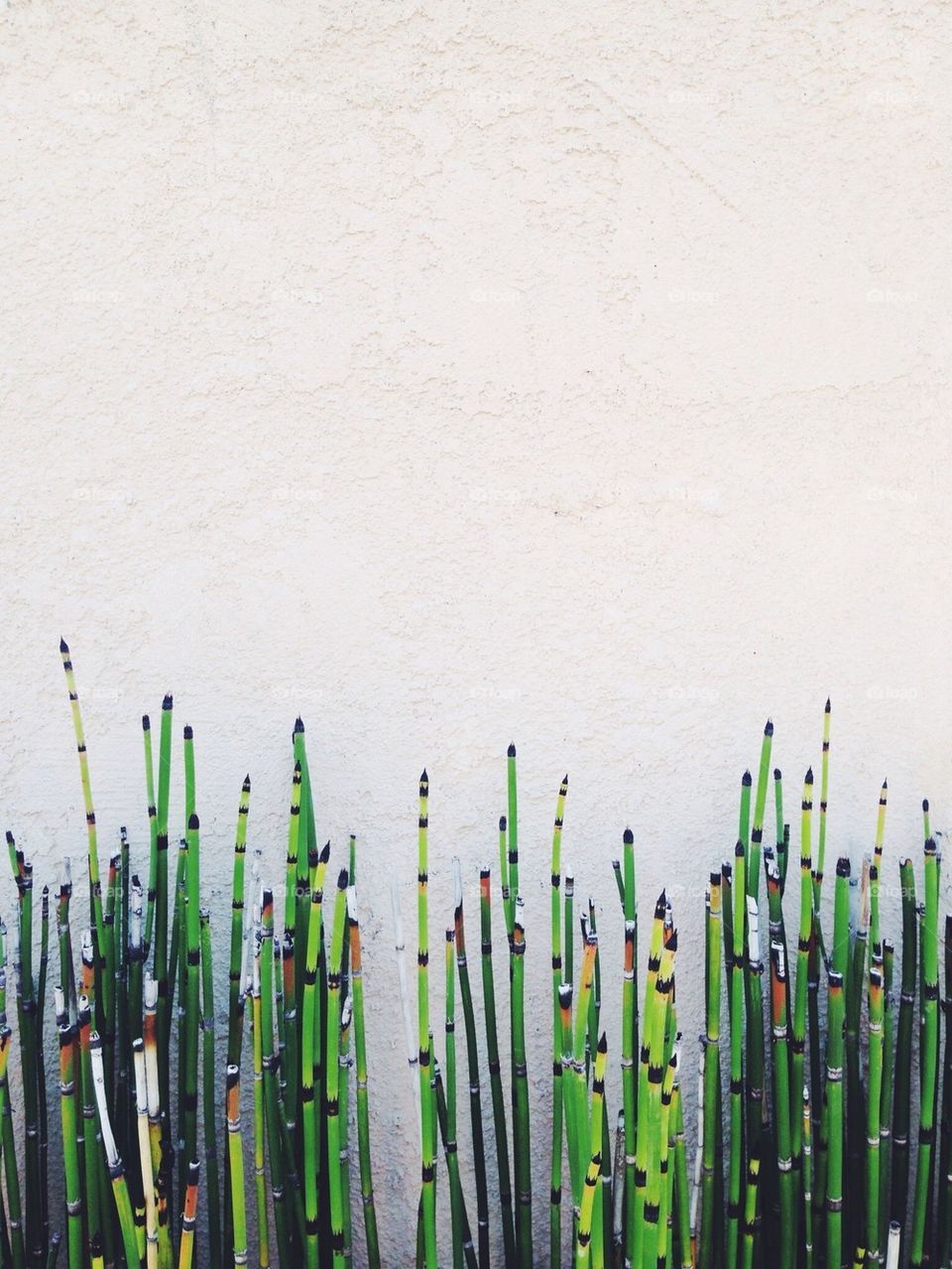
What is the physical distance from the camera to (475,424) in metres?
1.37

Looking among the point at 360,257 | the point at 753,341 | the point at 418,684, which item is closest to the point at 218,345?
the point at 360,257

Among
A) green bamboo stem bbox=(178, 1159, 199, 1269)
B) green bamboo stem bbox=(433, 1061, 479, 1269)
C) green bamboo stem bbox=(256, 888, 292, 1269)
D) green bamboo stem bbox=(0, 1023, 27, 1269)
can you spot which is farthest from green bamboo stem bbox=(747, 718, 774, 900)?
green bamboo stem bbox=(0, 1023, 27, 1269)

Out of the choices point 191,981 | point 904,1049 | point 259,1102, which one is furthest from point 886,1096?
point 191,981

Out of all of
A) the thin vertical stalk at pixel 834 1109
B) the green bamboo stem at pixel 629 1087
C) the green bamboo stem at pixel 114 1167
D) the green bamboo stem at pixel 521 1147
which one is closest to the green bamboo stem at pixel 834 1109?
the thin vertical stalk at pixel 834 1109

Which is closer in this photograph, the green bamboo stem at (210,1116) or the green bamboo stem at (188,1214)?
the green bamboo stem at (188,1214)

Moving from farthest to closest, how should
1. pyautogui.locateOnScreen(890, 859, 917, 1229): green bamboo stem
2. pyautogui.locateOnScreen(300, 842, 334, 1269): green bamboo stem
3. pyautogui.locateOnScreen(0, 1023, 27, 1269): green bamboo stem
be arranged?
pyautogui.locateOnScreen(890, 859, 917, 1229): green bamboo stem, pyautogui.locateOnScreen(0, 1023, 27, 1269): green bamboo stem, pyautogui.locateOnScreen(300, 842, 334, 1269): green bamboo stem

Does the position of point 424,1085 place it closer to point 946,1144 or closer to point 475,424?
point 946,1144

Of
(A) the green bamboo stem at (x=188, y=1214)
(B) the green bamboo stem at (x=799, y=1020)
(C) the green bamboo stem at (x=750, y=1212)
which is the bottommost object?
(C) the green bamboo stem at (x=750, y=1212)

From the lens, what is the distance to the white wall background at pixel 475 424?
1.33 metres

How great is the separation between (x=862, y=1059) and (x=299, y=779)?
90cm

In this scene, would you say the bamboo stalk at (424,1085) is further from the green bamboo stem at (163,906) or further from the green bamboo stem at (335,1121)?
the green bamboo stem at (163,906)

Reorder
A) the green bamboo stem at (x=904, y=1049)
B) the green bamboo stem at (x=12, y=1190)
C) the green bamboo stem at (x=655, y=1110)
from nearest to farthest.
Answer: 1. the green bamboo stem at (x=655, y=1110)
2. the green bamboo stem at (x=12, y=1190)
3. the green bamboo stem at (x=904, y=1049)

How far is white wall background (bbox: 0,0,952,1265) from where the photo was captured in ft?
4.37

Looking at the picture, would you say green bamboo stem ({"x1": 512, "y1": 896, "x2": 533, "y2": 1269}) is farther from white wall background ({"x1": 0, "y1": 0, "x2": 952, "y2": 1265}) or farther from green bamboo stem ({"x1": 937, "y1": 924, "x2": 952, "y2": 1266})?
green bamboo stem ({"x1": 937, "y1": 924, "x2": 952, "y2": 1266})
